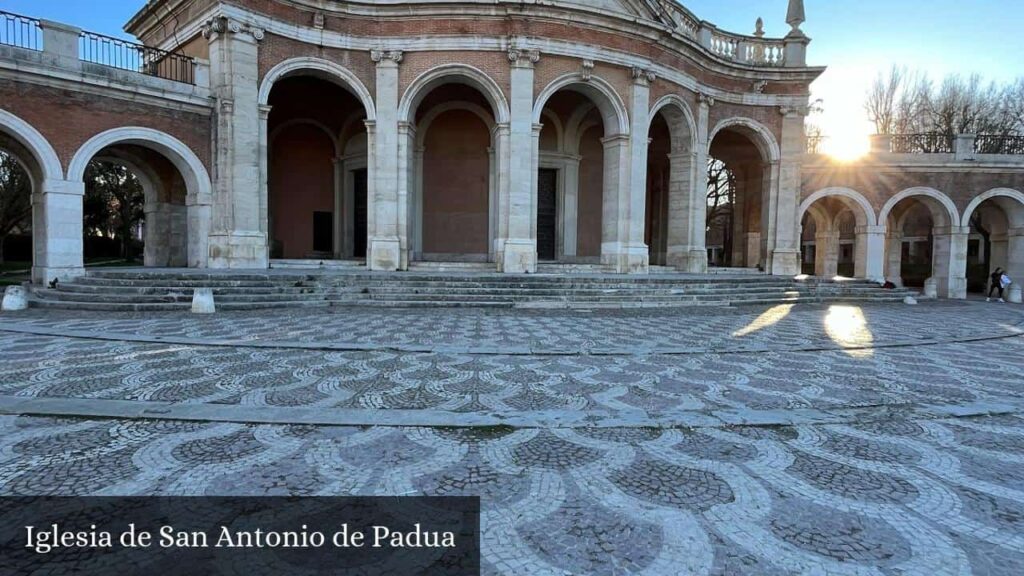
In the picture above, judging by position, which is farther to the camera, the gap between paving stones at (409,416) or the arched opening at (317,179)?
the arched opening at (317,179)

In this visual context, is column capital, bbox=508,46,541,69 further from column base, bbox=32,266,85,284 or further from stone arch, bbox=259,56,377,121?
column base, bbox=32,266,85,284

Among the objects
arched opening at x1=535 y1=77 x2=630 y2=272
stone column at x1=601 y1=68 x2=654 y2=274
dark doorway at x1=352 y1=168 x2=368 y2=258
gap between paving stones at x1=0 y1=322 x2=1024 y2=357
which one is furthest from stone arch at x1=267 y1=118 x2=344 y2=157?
gap between paving stones at x1=0 y1=322 x2=1024 y2=357

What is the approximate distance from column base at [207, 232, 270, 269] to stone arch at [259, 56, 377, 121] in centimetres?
403

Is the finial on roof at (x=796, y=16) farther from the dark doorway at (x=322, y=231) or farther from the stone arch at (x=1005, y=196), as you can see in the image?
the dark doorway at (x=322, y=231)

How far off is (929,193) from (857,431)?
26.8 metres

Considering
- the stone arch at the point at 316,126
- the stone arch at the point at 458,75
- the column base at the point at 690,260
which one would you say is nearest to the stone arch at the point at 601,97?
the stone arch at the point at 458,75

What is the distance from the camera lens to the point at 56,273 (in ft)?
39.2

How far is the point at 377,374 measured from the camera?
4.70 m

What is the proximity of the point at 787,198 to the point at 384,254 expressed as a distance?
16.9 meters

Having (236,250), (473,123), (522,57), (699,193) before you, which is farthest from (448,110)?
(699,193)

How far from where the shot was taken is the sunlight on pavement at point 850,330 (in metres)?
6.71

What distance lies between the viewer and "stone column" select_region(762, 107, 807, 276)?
67.2 ft

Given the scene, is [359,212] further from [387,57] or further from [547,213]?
[547,213]

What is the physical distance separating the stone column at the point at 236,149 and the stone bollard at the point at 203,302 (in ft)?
17.0
